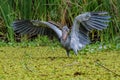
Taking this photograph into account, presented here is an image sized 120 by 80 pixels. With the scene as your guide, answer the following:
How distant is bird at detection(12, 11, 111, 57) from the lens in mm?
3744

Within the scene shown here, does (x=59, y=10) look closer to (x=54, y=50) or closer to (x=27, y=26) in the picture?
(x=54, y=50)

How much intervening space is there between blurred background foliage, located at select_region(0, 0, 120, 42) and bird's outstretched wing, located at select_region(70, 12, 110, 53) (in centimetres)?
114

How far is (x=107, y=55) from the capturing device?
404 centimetres

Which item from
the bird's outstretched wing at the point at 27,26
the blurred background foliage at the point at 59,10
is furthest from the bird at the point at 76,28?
the blurred background foliage at the point at 59,10

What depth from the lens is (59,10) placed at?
5262mm

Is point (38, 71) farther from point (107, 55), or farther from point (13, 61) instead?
point (107, 55)

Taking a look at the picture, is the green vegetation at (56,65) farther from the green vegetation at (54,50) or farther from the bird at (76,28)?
the bird at (76,28)

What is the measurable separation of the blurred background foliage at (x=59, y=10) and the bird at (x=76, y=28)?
106cm

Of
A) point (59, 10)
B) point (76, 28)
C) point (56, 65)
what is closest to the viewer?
point (56, 65)

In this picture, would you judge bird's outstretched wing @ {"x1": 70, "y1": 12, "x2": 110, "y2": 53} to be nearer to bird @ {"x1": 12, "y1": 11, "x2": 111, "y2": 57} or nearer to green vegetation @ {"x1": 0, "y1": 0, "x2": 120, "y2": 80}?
bird @ {"x1": 12, "y1": 11, "x2": 111, "y2": 57}

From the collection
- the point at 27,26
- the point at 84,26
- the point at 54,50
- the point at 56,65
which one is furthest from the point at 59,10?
the point at 56,65

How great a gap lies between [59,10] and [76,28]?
4.81 ft

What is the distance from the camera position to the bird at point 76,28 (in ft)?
12.3

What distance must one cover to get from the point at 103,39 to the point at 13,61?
72.9 inches
